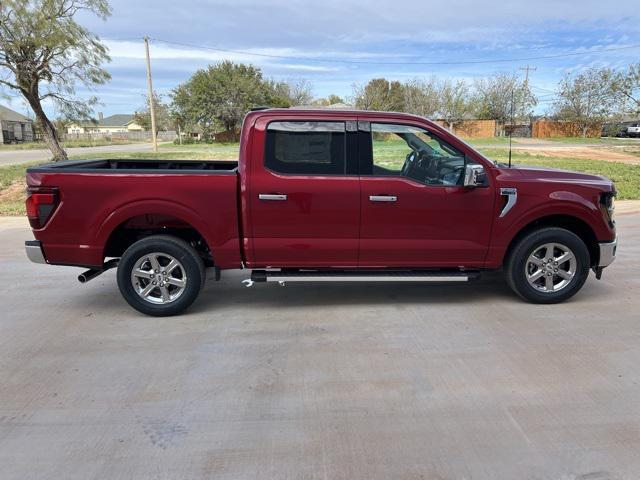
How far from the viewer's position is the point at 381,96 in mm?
58031

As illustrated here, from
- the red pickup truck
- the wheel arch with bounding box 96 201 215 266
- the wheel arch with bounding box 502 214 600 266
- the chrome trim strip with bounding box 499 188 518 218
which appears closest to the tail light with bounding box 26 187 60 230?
the red pickup truck

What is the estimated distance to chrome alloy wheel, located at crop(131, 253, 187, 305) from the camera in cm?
489

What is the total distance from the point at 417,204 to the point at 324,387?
2.06m

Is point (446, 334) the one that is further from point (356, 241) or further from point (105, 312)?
point (105, 312)

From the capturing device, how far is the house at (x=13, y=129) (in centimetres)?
7206

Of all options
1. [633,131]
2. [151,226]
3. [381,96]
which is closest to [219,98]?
[381,96]

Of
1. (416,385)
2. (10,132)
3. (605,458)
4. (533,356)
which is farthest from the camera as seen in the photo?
(10,132)

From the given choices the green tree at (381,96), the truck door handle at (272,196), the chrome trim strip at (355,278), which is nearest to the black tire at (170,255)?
the chrome trim strip at (355,278)

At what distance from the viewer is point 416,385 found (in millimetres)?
3623

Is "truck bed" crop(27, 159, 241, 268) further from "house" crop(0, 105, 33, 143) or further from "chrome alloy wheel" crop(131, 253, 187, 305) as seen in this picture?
"house" crop(0, 105, 33, 143)

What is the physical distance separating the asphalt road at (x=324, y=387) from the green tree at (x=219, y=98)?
2020 inches

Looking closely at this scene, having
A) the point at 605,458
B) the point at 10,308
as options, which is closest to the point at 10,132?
the point at 10,308

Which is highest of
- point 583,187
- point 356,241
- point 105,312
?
point 583,187

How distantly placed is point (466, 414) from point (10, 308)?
4.64 metres
